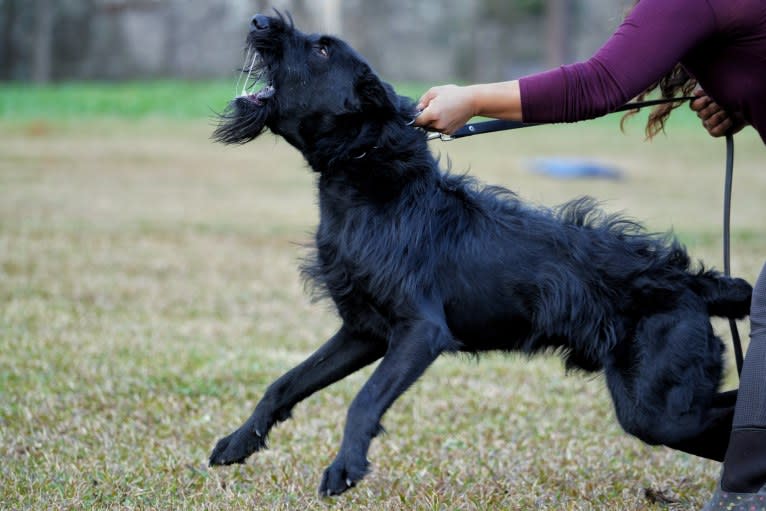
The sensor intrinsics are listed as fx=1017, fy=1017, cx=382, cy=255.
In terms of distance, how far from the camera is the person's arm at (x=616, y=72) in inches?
111

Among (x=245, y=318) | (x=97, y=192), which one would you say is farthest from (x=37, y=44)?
(x=245, y=318)

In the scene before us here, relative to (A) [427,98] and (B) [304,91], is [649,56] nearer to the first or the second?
(A) [427,98]

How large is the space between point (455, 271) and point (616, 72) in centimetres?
88

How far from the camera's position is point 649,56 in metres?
2.85

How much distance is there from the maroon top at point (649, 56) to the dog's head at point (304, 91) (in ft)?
2.17

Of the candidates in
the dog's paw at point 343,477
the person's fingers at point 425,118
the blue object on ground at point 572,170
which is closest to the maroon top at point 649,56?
the person's fingers at point 425,118

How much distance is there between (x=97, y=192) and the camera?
14359mm

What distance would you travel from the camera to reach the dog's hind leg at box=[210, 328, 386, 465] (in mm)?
3502

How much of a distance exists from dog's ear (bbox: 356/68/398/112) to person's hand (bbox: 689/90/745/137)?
44.4 inches

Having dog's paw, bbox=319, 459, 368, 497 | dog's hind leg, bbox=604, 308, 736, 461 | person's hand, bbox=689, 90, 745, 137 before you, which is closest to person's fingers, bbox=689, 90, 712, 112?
person's hand, bbox=689, 90, 745, 137

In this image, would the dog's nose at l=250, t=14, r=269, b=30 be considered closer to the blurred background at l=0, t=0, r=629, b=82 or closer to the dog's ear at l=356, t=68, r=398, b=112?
the dog's ear at l=356, t=68, r=398, b=112

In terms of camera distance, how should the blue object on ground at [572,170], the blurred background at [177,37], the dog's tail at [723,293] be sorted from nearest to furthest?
the dog's tail at [723,293] → the blue object on ground at [572,170] → the blurred background at [177,37]

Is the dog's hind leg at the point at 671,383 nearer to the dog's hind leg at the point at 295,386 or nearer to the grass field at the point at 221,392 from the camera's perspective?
the grass field at the point at 221,392

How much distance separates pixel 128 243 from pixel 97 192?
476cm
